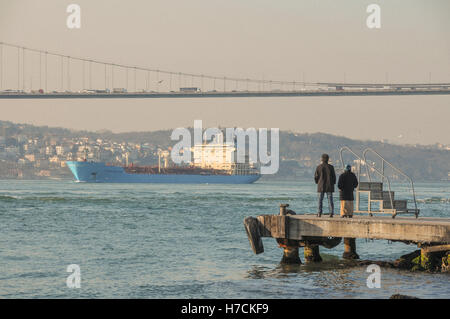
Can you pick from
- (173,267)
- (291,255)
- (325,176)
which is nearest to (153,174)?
(173,267)

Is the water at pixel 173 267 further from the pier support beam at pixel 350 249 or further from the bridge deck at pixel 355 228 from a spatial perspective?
the bridge deck at pixel 355 228

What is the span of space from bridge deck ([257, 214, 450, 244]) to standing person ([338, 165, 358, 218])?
1.29ft

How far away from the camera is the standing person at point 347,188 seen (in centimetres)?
1233

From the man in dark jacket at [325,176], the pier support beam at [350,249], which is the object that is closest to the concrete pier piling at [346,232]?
the man in dark jacket at [325,176]

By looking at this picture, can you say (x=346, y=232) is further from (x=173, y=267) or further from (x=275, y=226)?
(x=173, y=267)

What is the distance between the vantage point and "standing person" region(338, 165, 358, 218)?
12.3 m

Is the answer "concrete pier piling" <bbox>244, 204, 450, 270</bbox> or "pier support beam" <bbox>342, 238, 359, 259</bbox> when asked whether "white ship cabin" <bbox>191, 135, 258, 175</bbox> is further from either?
"concrete pier piling" <bbox>244, 204, 450, 270</bbox>

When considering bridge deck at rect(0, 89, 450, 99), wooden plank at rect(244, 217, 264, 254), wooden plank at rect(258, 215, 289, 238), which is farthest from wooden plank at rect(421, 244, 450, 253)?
bridge deck at rect(0, 89, 450, 99)

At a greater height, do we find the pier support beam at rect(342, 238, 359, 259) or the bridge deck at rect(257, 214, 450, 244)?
the bridge deck at rect(257, 214, 450, 244)

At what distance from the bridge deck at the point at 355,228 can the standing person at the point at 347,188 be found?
393 mm

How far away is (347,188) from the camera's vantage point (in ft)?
40.8
